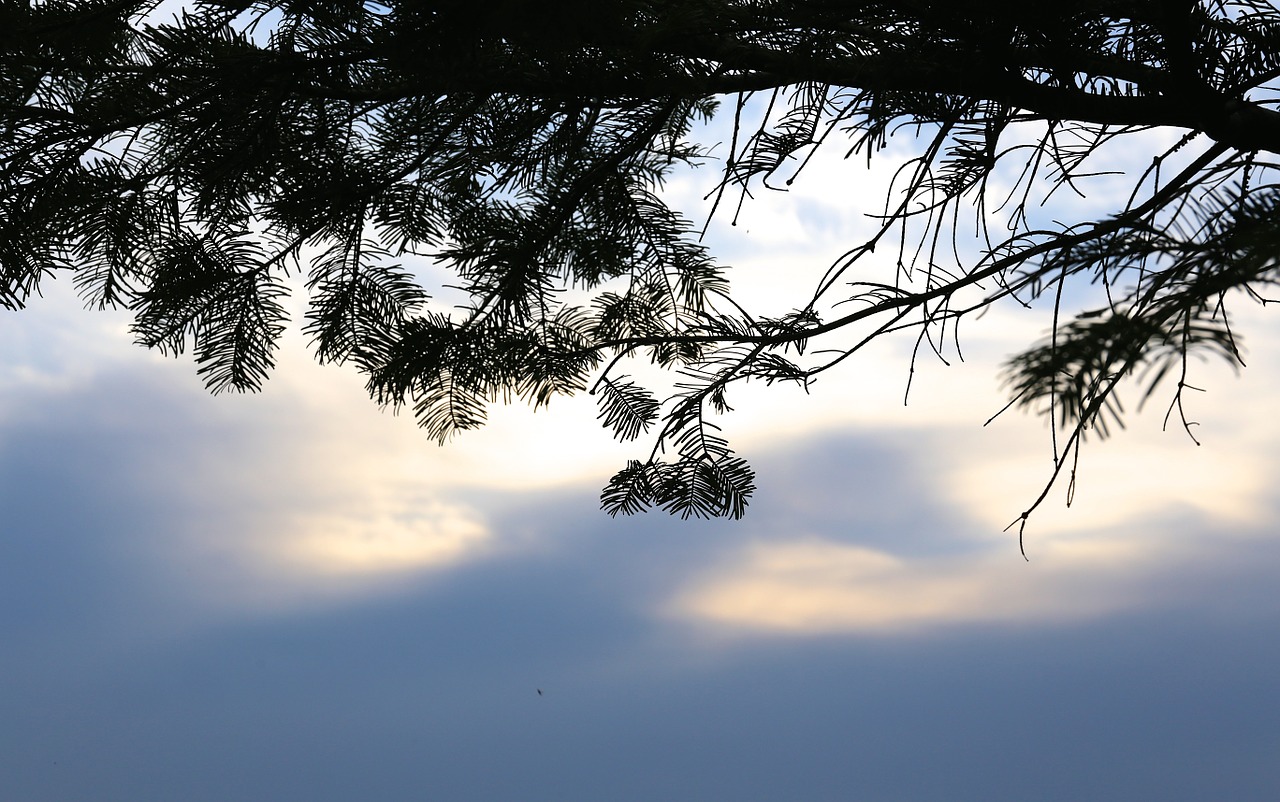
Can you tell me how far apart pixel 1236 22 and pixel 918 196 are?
70 centimetres

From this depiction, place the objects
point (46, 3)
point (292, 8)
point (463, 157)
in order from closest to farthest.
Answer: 1. point (292, 8)
2. point (46, 3)
3. point (463, 157)

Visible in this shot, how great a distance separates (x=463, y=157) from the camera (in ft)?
8.55

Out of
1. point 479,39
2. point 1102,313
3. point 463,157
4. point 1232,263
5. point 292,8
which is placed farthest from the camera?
point 463,157

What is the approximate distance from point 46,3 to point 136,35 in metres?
0.22

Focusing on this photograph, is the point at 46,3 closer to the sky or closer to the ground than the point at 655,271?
closer to the sky

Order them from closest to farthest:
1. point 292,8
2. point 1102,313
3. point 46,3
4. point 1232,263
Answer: point 1102,313
point 1232,263
point 292,8
point 46,3

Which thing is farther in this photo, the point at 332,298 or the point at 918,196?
the point at 332,298

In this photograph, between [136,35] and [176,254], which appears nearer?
[136,35]

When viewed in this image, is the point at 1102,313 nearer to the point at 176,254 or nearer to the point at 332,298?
the point at 332,298

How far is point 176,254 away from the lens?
8.61ft

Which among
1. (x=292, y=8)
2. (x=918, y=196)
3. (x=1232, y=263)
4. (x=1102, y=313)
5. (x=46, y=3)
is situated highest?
(x=46, y=3)

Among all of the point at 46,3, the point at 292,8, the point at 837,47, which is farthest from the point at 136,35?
the point at 837,47

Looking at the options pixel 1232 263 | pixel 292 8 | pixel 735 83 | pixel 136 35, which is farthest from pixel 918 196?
pixel 136 35

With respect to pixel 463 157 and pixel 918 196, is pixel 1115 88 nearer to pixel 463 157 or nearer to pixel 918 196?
pixel 918 196
